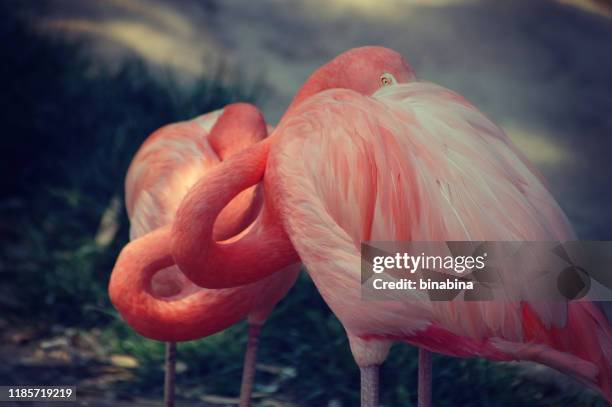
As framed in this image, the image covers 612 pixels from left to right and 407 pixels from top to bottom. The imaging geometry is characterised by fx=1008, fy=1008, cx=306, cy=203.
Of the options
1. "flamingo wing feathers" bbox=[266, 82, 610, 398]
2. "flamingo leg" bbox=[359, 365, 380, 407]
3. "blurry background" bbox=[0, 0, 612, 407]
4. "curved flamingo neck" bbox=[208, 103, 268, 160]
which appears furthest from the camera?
"blurry background" bbox=[0, 0, 612, 407]

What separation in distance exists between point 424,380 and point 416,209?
0.67 metres

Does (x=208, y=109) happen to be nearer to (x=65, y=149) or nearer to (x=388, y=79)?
(x=65, y=149)

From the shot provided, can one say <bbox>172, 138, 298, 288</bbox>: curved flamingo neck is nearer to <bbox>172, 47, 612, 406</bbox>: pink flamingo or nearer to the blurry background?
<bbox>172, 47, 612, 406</bbox>: pink flamingo

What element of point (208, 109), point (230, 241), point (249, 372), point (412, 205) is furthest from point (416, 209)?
point (208, 109)

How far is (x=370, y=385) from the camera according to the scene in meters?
2.63

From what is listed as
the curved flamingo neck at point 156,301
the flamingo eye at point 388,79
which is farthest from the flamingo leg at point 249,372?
the flamingo eye at point 388,79

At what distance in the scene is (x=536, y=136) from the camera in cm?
449

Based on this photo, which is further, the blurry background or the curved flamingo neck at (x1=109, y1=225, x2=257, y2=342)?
the blurry background

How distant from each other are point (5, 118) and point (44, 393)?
182cm

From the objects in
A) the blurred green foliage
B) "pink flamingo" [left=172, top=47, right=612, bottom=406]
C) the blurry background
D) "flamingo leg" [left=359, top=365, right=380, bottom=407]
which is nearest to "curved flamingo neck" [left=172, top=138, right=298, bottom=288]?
"pink flamingo" [left=172, top=47, right=612, bottom=406]

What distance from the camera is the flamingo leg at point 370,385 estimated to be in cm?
262

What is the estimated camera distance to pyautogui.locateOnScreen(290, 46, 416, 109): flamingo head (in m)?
2.89

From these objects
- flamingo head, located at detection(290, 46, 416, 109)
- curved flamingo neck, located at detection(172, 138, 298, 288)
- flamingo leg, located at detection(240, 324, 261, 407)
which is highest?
flamingo head, located at detection(290, 46, 416, 109)

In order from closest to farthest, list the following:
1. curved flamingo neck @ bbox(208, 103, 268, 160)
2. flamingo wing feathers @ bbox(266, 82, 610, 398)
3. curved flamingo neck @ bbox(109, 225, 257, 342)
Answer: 1. flamingo wing feathers @ bbox(266, 82, 610, 398)
2. curved flamingo neck @ bbox(109, 225, 257, 342)
3. curved flamingo neck @ bbox(208, 103, 268, 160)
